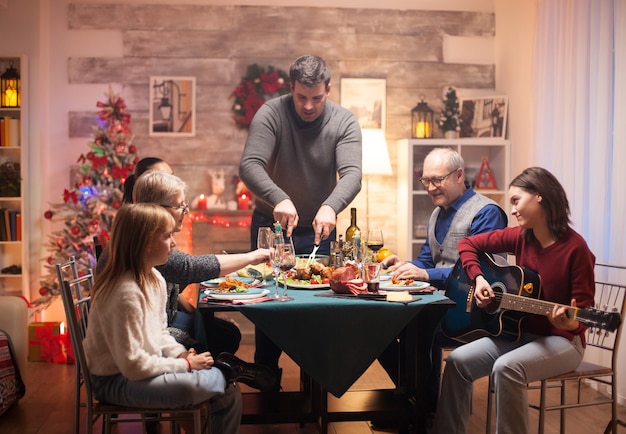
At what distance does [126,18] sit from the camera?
632 cm

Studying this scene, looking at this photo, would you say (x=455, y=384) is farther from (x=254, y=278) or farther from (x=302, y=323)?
(x=254, y=278)

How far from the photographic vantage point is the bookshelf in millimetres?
6066

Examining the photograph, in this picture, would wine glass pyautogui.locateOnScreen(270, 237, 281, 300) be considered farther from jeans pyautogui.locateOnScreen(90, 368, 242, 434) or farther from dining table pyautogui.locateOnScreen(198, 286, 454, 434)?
jeans pyautogui.locateOnScreen(90, 368, 242, 434)

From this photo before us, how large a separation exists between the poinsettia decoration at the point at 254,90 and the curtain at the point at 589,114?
2.21m

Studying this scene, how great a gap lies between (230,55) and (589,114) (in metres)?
3.06

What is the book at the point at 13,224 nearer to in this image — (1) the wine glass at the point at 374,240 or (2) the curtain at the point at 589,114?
(1) the wine glass at the point at 374,240

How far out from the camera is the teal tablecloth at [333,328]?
9.21 feet

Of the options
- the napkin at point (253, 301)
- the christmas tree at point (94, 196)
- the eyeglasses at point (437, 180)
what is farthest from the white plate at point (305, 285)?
the christmas tree at point (94, 196)

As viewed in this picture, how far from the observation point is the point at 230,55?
20.9 ft

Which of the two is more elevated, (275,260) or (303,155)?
(303,155)

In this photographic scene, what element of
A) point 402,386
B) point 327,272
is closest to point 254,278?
point 327,272

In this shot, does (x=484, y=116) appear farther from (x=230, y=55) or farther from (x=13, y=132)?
(x=13, y=132)

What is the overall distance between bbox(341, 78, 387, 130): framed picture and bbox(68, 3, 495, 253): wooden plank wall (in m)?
0.06

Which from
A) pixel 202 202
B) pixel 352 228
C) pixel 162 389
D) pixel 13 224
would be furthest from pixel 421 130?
pixel 162 389
